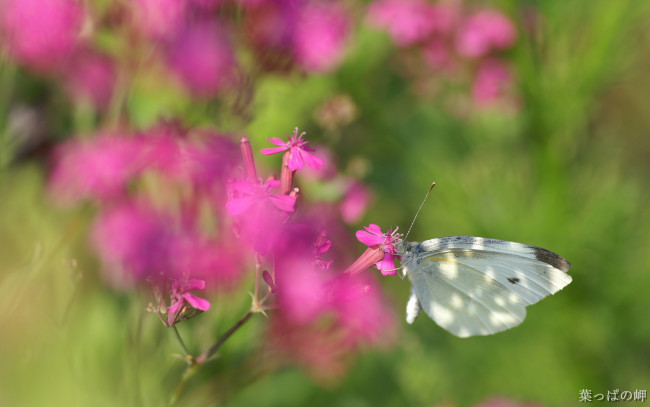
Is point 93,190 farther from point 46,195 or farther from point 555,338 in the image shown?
point 555,338

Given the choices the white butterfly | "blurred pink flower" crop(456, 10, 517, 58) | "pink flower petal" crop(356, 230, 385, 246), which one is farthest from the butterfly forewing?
"blurred pink flower" crop(456, 10, 517, 58)

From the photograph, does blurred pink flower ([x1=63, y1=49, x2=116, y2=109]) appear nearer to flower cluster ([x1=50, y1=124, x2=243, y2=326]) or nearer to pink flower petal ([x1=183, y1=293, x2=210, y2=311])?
flower cluster ([x1=50, y1=124, x2=243, y2=326])

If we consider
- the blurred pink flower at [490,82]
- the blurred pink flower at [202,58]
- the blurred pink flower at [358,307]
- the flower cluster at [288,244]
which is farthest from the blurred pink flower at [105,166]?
the blurred pink flower at [490,82]

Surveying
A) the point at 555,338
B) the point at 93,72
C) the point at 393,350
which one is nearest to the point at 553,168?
the point at 555,338

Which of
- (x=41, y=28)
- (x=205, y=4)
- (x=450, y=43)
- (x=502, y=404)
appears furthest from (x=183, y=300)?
(x=450, y=43)

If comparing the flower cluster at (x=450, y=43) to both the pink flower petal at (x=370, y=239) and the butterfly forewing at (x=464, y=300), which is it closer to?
the butterfly forewing at (x=464, y=300)

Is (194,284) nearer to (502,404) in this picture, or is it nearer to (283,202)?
(283,202)
